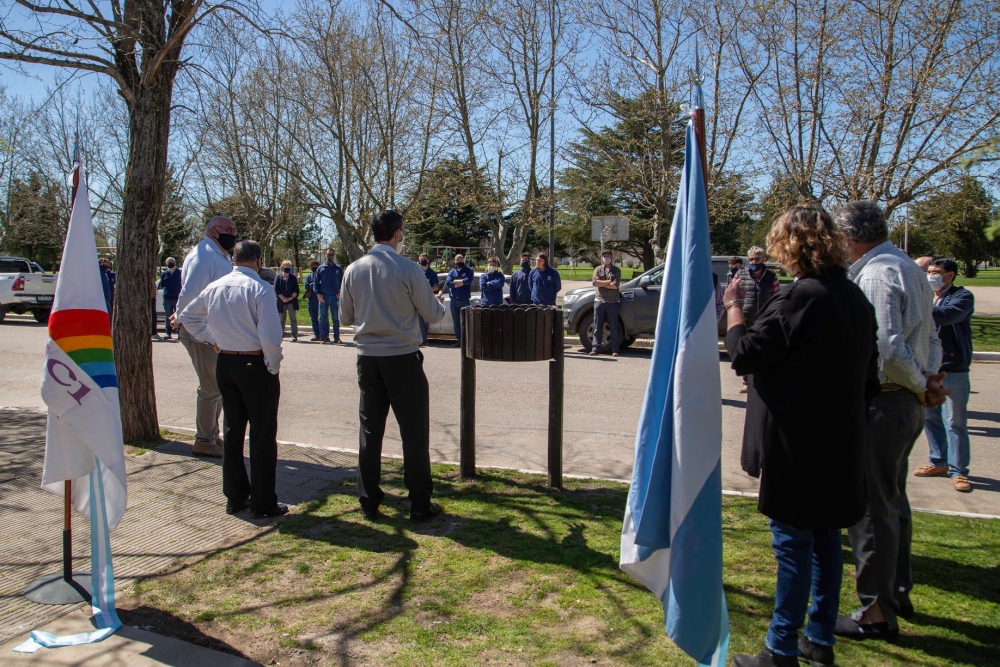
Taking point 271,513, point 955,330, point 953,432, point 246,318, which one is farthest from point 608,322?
point 246,318

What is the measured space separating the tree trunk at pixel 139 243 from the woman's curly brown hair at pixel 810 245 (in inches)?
213

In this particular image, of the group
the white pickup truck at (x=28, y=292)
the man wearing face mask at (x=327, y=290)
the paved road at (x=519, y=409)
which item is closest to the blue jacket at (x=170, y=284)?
the paved road at (x=519, y=409)

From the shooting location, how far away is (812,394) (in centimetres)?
287

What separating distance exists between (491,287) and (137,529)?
1056cm

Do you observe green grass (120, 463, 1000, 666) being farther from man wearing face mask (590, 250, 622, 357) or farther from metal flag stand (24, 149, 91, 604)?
man wearing face mask (590, 250, 622, 357)

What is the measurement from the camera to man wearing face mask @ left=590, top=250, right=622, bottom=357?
13828 mm

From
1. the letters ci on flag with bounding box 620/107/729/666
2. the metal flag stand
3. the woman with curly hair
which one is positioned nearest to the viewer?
the letters ci on flag with bounding box 620/107/729/666

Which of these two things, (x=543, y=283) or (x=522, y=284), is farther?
(x=522, y=284)

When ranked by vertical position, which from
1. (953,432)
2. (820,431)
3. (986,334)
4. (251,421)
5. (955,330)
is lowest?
(953,432)

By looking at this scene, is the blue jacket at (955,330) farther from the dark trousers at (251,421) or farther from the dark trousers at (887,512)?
the dark trousers at (251,421)

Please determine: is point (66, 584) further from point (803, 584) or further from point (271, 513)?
point (803, 584)

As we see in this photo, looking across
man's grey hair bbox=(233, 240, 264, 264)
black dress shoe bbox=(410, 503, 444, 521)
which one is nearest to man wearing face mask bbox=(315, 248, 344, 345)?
man's grey hair bbox=(233, 240, 264, 264)

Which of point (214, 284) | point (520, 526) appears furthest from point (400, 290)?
point (520, 526)

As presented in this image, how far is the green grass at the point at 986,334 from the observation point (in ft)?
48.2
